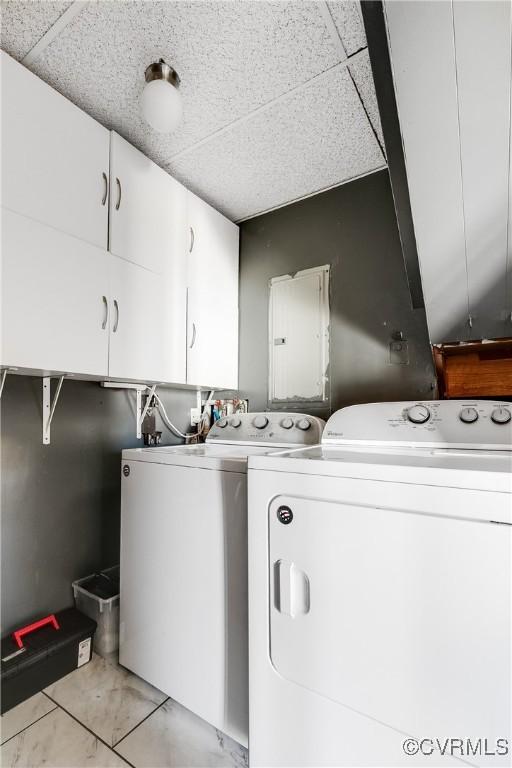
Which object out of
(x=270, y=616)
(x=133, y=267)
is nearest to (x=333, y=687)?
(x=270, y=616)

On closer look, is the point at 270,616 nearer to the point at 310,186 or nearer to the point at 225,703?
the point at 225,703

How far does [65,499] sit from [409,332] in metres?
1.78

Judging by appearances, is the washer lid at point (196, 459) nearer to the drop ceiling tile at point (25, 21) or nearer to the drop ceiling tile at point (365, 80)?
the drop ceiling tile at point (365, 80)

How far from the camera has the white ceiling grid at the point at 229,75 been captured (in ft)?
3.78

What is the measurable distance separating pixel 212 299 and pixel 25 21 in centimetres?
127

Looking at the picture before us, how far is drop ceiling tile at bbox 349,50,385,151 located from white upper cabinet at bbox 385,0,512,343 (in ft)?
1.80

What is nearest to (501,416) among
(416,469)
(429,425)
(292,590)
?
(429,425)

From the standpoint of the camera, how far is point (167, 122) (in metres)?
1.31

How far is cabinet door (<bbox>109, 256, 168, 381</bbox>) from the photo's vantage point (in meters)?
1.56

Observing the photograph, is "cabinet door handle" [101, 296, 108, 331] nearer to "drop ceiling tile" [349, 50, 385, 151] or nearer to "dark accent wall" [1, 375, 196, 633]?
"dark accent wall" [1, 375, 196, 633]

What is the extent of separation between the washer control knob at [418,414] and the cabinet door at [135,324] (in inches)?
43.9

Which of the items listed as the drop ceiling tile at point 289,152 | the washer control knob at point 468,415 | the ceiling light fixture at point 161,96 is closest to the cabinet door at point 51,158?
the ceiling light fixture at point 161,96

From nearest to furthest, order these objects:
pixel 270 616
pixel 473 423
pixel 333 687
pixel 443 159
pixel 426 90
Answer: pixel 426 90, pixel 443 159, pixel 333 687, pixel 270 616, pixel 473 423
